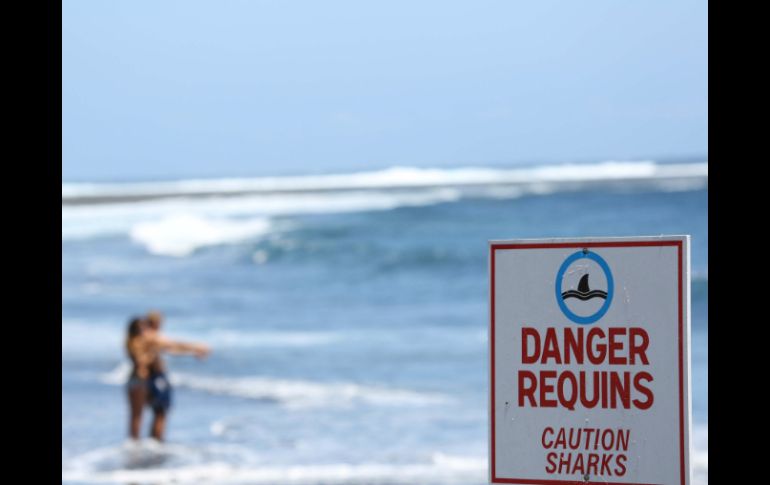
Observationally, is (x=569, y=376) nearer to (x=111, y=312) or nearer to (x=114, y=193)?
(x=111, y=312)

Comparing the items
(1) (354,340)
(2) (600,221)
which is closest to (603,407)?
(1) (354,340)

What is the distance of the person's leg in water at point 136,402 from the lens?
11891mm

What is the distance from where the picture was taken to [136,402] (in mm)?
12047

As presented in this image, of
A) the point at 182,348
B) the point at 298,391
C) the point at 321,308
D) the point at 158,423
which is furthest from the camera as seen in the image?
the point at 321,308

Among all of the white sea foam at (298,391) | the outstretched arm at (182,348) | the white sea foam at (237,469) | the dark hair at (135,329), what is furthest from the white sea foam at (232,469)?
the white sea foam at (298,391)

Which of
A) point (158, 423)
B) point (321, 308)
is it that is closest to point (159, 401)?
point (158, 423)

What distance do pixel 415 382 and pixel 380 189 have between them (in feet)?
92.1

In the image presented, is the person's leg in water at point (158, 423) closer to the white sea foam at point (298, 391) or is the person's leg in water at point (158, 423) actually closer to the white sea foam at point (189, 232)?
the white sea foam at point (298, 391)

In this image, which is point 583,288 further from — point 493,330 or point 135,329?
point 135,329

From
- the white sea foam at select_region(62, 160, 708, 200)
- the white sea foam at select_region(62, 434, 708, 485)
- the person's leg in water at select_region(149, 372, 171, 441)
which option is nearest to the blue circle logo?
the white sea foam at select_region(62, 434, 708, 485)

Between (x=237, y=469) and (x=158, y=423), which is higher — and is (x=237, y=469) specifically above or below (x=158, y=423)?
below

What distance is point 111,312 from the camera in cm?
2153

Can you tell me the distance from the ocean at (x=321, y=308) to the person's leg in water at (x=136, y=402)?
7.2 inches

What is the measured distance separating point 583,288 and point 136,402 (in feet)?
32.0
